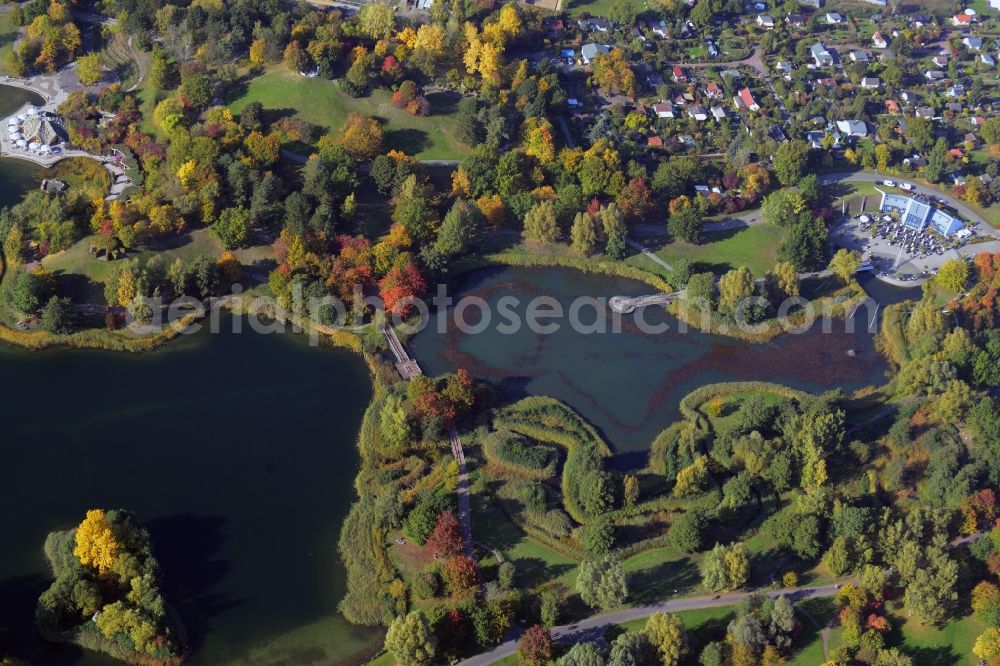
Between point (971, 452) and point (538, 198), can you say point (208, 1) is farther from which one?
point (971, 452)

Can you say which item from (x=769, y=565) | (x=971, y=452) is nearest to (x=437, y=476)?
(x=769, y=565)

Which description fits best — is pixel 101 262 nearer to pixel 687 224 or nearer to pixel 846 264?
pixel 687 224

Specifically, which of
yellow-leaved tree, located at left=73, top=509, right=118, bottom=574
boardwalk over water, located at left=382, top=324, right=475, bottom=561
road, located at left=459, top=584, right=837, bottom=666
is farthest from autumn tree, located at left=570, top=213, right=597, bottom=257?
yellow-leaved tree, located at left=73, top=509, right=118, bottom=574

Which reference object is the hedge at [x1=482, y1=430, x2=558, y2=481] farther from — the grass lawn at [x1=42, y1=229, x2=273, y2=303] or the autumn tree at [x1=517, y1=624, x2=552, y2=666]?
the grass lawn at [x1=42, y1=229, x2=273, y2=303]

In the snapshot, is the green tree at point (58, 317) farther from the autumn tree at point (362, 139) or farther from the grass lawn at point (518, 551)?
the grass lawn at point (518, 551)

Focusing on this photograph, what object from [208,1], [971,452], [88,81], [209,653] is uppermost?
[208,1]

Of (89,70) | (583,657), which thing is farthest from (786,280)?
(89,70)
